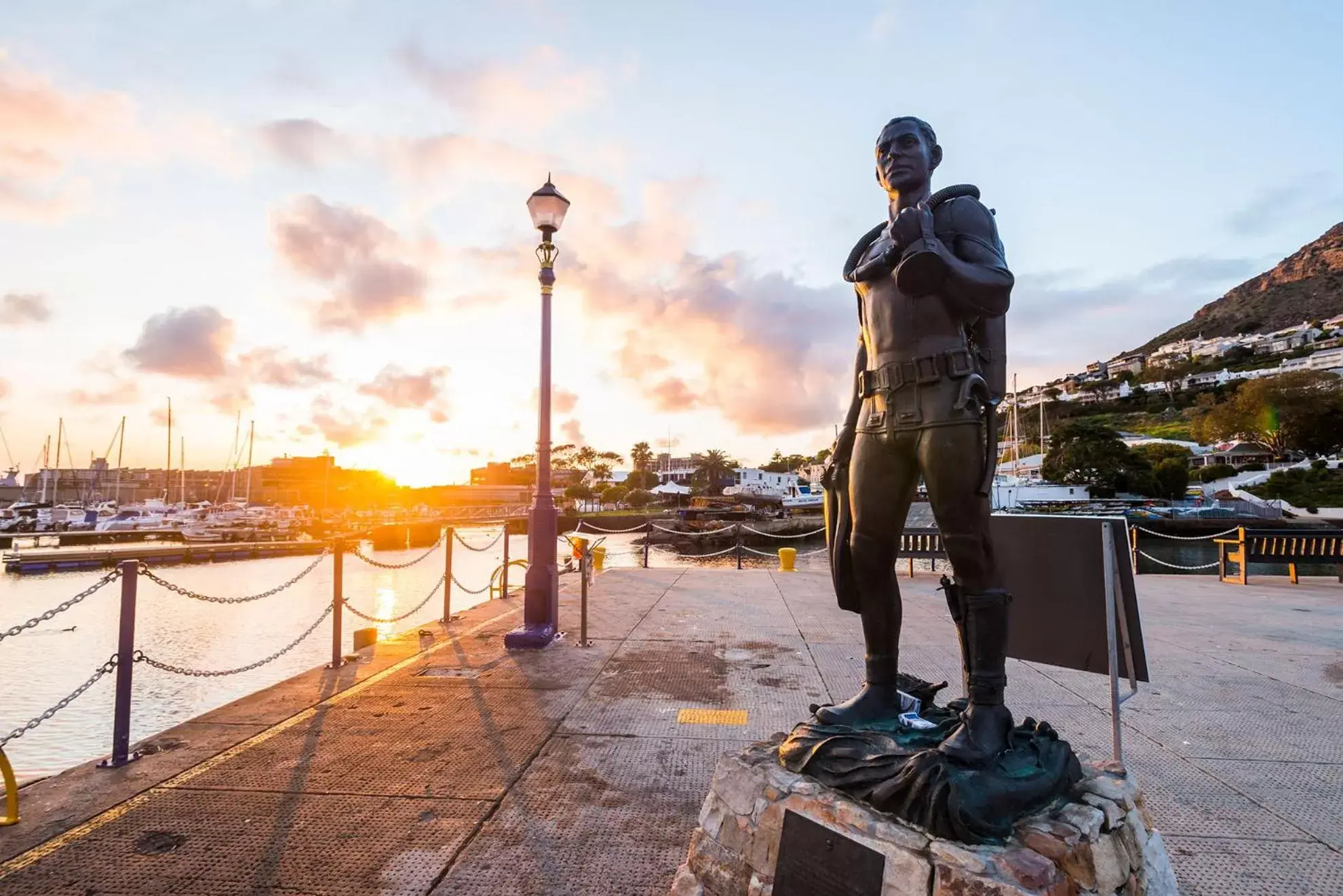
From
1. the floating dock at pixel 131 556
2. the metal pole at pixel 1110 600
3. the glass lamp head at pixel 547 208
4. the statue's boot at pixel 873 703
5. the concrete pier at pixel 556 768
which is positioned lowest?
the floating dock at pixel 131 556

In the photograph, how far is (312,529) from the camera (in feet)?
166

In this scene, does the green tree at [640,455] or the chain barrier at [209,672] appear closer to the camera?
the chain barrier at [209,672]

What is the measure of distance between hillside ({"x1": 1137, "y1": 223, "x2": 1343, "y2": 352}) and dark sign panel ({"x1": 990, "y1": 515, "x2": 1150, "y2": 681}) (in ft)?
594

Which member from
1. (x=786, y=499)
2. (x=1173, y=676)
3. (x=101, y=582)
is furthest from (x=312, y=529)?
(x=1173, y=676)

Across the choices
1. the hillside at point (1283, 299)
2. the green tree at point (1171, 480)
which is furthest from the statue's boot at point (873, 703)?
the hillside at point (1283, 299)

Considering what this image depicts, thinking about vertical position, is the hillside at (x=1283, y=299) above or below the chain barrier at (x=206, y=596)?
above

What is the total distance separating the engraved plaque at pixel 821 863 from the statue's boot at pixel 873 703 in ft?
1.80

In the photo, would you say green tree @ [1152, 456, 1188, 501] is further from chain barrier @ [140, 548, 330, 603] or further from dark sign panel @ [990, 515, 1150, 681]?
chain barrier @ [140, 548, 330, 603]

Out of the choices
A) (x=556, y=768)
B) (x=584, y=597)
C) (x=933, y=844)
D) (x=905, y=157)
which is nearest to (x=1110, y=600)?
(x=933, y=844)

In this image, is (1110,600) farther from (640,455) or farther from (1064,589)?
(640,455)

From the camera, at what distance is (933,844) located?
1.83 metres

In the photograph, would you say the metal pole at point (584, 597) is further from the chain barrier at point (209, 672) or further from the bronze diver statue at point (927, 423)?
the bronze diver statue at point (927, 423)

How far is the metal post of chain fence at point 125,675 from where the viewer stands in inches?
145

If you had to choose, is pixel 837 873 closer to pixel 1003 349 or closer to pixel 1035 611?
pixel 1035 611
